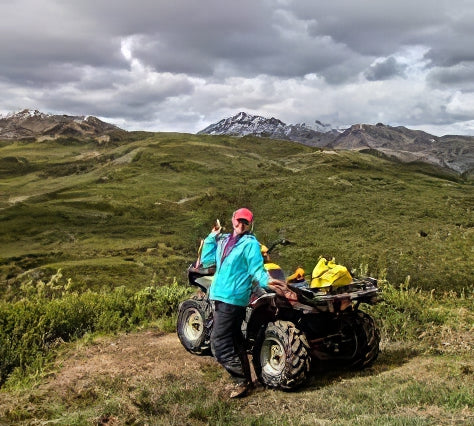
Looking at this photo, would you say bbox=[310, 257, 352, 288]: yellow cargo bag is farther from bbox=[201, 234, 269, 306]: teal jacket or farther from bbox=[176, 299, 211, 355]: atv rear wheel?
bbox=[176, 299, 211, 355]: atv rear wheel

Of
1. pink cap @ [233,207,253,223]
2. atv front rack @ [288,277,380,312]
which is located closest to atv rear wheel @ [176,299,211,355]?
atv front rack @ [288,277,380,312]

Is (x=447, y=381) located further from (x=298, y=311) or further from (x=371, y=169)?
(x=371, y=169)

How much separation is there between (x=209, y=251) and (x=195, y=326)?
1579 mm

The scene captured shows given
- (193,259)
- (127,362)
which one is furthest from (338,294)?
(193,259)

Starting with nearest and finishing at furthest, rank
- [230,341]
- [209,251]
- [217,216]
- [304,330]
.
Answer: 1. [230,341]
2. [304,330]
3. [209,251]
4. [217,216]

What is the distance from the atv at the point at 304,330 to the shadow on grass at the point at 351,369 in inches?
3.7

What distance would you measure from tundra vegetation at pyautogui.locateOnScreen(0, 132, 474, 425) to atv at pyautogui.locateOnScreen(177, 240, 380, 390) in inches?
11.5

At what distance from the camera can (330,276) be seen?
6.98 metres

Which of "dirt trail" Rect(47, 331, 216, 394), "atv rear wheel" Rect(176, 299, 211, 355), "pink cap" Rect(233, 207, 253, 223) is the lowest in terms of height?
"dirt trail" Rect(47, 331, 216, 394)

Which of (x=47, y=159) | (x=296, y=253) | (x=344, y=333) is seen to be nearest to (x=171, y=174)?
(x=296, y=253)

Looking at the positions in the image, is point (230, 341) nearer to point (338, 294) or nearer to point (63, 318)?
point (338, 294)

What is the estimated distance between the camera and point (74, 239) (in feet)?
172

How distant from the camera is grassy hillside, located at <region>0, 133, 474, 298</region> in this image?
35.4 metres

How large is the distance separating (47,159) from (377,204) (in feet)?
399
